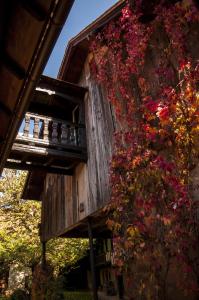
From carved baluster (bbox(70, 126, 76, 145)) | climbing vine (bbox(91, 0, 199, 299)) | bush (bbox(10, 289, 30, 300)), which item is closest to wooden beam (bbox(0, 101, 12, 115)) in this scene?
climbing vine (bbox(91, 0, 199, 299))

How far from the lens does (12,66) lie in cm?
235

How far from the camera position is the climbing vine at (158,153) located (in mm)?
4590

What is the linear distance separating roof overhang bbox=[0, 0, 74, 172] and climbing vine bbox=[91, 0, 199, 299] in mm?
2911

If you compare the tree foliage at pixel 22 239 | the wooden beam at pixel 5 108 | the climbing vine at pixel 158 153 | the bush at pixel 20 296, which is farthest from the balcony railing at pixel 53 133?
the bush at pixel 20 296

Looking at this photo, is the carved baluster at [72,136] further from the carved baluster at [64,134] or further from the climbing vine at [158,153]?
the climbing vine at [158,153]

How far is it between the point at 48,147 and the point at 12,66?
6793mm

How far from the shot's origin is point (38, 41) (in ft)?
6.90

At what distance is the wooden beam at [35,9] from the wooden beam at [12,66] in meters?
0.46

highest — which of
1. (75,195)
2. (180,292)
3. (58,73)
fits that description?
(58,73)

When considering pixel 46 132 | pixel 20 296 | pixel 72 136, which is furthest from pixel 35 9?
pixel 20 296

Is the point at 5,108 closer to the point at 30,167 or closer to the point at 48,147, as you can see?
the point at 48,147

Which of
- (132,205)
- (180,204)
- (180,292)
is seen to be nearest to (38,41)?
(180,204)

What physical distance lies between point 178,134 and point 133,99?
2.41m

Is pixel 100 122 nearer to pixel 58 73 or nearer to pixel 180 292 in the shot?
pixel 58 73
